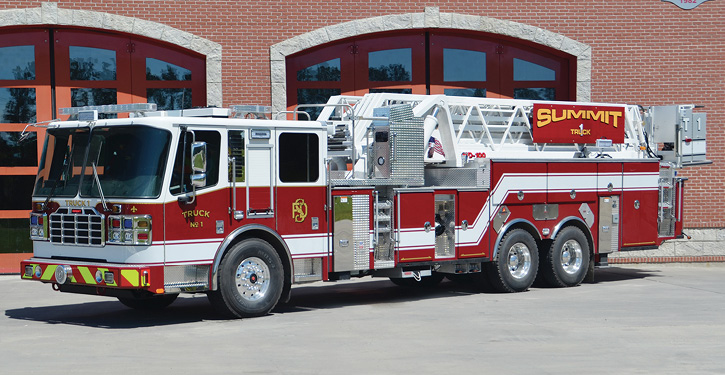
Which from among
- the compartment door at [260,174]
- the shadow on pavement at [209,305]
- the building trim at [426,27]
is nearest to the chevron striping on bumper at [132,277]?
the shadow on pavement at [209,305]

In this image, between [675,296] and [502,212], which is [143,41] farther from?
[675,296]

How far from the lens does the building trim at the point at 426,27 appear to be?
18.7 m

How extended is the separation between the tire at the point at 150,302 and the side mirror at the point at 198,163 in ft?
7.47

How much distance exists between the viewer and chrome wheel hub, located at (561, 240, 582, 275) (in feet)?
50.3

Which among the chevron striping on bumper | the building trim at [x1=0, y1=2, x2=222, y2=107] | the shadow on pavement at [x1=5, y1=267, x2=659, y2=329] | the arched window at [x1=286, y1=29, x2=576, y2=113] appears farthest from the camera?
the arched window at [x1=286, y1=29, x2=576, y2=113]

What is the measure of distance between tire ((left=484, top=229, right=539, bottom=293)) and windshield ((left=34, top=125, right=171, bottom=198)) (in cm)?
564

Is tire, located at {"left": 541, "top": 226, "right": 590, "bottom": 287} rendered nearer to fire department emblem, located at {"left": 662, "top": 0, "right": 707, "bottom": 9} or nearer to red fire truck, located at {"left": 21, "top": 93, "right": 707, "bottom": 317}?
red fire truck, located at {"left": 21, "top": 93, "right": 707, "bottom": 317}

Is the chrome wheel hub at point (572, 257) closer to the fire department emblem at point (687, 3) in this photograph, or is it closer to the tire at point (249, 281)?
the tire at point (249, 281)

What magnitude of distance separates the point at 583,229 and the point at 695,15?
22.5 ft

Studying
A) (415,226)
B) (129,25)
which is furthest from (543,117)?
(129,25)

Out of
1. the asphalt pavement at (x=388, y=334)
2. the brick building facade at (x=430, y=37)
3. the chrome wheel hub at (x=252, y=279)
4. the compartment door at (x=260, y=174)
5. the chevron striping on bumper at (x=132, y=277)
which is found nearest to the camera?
the asphalt pavement at (x=388, y=334)

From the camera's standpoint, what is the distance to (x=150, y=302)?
41.5 feet

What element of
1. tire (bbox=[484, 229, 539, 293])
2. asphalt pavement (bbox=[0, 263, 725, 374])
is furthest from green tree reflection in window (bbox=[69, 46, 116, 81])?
tire (bbox=[484, 229, 539, 293])

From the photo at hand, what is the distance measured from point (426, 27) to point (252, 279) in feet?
30.3
